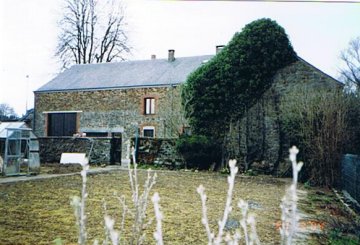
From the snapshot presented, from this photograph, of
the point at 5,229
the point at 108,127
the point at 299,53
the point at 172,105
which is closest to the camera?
the point at 5,229

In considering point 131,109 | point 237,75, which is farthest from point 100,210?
point 131,109

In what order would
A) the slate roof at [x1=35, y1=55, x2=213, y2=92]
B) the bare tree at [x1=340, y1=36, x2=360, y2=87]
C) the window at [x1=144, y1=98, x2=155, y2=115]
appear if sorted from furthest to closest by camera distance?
1. the window at [x1=144, y1=98, x2=155, y2=115]
2. the slate roof at [x1=35, y1=55, x2=213, y2=92]
3. the bare tree at [x1=340, y1=36, x2=360, y2=87]

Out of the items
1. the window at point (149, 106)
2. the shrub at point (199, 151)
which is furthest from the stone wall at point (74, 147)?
the window at point (149, 106)

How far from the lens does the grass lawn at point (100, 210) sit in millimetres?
2570

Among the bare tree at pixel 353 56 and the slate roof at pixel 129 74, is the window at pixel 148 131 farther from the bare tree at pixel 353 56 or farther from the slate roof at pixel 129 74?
the bare tree at pixel 353 56

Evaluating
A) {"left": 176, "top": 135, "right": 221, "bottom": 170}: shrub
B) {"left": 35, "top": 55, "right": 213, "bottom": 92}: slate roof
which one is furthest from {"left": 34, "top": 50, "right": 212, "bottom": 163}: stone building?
{"left": 176, "top": 135, "right": 221, "bottom": 170}: shrub

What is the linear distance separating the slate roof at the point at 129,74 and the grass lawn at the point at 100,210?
280 inches

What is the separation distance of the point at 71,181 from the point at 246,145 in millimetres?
4516

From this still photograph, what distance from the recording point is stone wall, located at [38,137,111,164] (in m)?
8.37

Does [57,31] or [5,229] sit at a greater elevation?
[57,31]

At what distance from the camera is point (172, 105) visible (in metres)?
11.5

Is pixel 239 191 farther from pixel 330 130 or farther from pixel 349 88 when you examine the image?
pixel 349 88

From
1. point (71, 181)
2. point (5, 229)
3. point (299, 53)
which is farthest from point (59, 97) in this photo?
point (5, 229)

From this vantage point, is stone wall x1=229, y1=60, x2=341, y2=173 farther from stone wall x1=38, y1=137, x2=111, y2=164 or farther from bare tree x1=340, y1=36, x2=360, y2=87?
bare tree x1=340, y1=36, x2=360, y2=87
